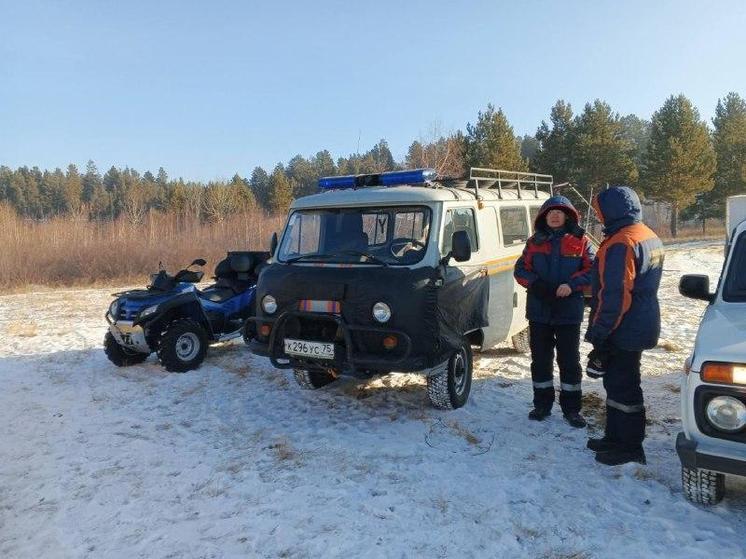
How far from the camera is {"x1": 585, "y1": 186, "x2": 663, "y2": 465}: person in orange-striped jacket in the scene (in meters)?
4.11

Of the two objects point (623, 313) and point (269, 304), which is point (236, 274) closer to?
point (269, 304)

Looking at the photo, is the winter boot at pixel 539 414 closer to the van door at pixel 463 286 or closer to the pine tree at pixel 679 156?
the van door at pixel 463 286

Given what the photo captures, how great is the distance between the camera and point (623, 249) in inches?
161

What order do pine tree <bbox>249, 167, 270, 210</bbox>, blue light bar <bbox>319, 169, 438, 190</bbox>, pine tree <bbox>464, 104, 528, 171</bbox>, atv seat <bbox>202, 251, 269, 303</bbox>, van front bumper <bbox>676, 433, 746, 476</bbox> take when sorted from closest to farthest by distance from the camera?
1. van front bumper <bbox>676, 433, 746, 476</bbox>
2. blue light bar <bbox>319, 169, 438, 190</bbox>
3. atv seat <bbox>202, 251, 269, 303</bbox>
4. pine tree <bbox>464, 104, 528, 171</bbox>
5. pine tree <bbox>249, 167, 270, 210</bbox>

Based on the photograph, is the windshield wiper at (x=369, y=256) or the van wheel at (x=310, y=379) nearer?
the windshield wiper at (x=369, y=256)

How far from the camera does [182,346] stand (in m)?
7.63

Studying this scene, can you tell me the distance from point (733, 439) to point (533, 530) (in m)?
1.30

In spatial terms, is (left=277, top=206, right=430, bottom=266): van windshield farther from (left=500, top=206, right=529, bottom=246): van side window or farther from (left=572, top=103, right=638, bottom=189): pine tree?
(left=572, top=103, right=638, bottom=189): pine tree

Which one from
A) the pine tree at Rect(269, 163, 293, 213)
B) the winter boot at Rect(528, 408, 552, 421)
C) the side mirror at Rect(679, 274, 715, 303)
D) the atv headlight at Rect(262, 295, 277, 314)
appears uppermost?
the pine tree at Rect(269, 163, 293, 213)

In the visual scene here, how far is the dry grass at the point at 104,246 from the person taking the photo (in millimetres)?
23109

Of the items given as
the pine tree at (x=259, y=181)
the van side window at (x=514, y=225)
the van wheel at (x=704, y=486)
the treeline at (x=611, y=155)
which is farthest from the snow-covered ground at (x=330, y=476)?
the pine tree at (x=259, y=181)

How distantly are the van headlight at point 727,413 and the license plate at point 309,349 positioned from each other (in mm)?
2964

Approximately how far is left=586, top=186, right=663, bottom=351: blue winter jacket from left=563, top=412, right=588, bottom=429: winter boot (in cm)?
119

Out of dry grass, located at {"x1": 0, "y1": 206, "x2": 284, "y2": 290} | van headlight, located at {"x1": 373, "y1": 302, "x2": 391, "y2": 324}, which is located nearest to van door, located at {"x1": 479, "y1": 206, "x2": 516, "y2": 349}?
van headlight, located at {"x1": 373, "y1": 302, "x2": 391, "y2": 324}
